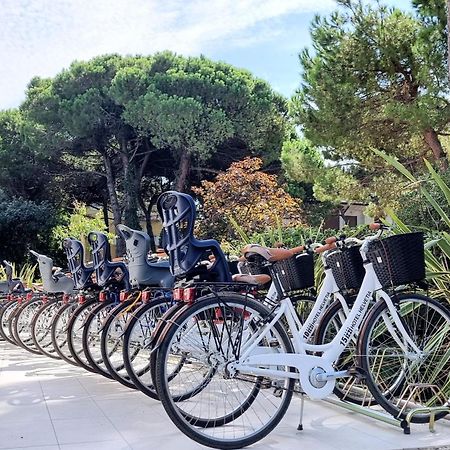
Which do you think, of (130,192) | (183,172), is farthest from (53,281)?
(130,192)

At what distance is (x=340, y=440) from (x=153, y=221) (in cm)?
2295

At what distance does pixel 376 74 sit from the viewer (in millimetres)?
10734

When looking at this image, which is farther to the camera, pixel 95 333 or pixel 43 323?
pixel 43 323

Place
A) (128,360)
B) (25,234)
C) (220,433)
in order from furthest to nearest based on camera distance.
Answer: (25,234), (128,360), (220,433)

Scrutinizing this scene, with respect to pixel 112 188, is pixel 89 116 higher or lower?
higher

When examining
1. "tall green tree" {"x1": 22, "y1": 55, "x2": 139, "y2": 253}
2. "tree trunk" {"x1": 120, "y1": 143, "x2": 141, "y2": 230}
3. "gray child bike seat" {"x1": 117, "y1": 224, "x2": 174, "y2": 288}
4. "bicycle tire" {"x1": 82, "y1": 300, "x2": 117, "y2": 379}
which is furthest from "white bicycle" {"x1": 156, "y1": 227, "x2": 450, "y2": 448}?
"tree trunk" {"x1": 120, "y1": 143, "x2": 141, "y2": 230}

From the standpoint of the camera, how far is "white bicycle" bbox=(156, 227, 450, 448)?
3.11 metres

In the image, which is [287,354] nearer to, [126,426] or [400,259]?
[400,259]

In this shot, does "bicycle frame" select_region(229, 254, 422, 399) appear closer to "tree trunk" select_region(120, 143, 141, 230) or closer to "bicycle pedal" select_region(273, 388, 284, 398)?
"bicycle pedal" select_region(273, 388, 284, 398)

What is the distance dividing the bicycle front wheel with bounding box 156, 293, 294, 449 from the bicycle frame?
0.04 metres

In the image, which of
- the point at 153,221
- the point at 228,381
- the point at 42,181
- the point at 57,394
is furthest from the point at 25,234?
the point at 228,381

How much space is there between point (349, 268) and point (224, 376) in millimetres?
1014

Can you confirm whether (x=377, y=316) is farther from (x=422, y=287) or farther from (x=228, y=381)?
(x=228, y=381)

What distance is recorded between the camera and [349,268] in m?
3.68
